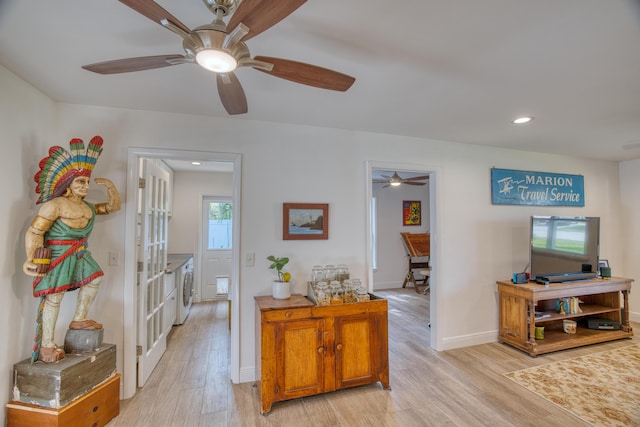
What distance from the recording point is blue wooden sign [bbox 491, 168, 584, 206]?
139 inches

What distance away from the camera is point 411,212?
6.54 metres

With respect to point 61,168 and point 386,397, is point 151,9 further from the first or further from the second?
point 386,397

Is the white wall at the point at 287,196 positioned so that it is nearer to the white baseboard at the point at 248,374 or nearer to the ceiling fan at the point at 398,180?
the white baseboard at the point at 248,374

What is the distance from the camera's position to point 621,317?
11.8 ft

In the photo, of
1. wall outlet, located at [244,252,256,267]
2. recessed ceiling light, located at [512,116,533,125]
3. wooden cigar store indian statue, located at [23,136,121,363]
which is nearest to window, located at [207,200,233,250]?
wall outlet, located at [244,252,256,267]

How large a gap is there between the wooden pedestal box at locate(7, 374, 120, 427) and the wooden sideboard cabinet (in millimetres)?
1040

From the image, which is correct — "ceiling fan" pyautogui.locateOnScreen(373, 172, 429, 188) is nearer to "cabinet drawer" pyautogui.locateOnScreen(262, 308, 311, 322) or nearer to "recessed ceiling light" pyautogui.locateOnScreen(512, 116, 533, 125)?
"recessed ceiling light" pyautogui.locateOnScreen(512, 116, 533, 125)

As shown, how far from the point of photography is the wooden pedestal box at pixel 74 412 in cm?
172

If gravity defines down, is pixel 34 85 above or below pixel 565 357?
above

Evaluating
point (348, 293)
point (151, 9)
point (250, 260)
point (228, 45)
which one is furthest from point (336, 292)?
point (151, 9)

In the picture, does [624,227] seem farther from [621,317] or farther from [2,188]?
[2,188]

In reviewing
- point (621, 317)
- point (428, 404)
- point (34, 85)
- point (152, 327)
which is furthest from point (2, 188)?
point (621, 317)

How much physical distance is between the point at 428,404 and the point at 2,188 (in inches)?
128

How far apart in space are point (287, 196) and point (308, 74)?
57.4 inches
